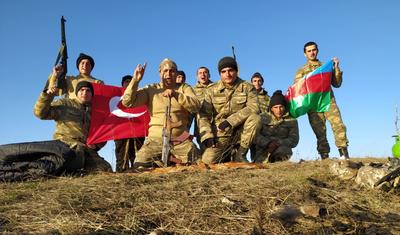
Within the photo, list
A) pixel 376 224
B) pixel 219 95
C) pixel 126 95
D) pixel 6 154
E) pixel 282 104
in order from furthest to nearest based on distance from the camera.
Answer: pixel 282 104
pixel 219 95
pixel 126 95
pixel 6 154
pixel 376 224

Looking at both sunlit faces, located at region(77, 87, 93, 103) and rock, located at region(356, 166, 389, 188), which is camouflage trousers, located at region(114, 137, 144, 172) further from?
rock, located at region(356, 166, 389, 188)

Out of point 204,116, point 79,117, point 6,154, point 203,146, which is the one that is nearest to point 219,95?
point 204,116

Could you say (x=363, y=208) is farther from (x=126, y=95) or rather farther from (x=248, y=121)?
(x=126, y=95)

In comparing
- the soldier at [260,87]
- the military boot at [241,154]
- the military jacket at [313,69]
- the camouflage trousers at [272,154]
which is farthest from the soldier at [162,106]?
the military jacket at [313,69]

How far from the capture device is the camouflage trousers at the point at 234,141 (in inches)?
240

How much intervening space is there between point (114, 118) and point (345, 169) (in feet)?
14.3

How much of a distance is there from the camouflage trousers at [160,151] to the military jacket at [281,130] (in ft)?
6.65

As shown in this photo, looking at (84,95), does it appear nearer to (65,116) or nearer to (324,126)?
(65,116)

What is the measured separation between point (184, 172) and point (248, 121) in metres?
2.15

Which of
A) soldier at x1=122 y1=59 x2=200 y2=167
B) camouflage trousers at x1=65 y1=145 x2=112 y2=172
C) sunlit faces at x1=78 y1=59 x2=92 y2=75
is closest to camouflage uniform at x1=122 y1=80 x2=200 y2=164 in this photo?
soldier at x1=122 y1=59 x2=200 y2=167

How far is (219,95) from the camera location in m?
6.82

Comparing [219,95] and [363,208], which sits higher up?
[219,95]

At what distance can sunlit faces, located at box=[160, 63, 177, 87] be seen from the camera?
6086 mm

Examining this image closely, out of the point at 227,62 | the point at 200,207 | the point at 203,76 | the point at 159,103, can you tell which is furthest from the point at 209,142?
the point at 200,207
